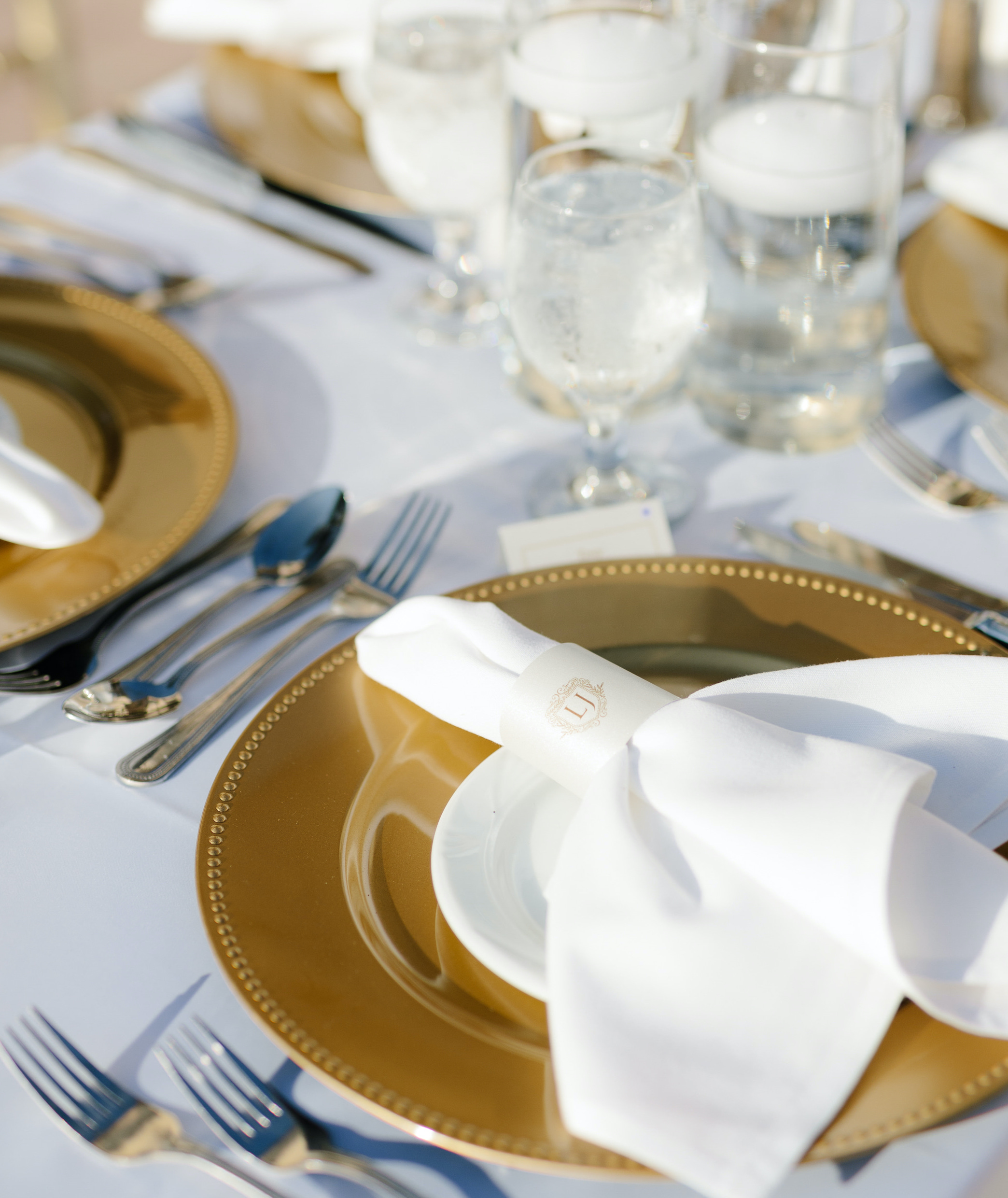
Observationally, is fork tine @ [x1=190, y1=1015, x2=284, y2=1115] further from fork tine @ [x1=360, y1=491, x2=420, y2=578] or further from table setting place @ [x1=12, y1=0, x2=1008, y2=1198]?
fork tine @ [x1=360, y1=491, x2=420, y2=578]

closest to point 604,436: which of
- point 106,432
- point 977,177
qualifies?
point 106,432

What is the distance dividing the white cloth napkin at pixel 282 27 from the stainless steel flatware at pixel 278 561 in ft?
1.96

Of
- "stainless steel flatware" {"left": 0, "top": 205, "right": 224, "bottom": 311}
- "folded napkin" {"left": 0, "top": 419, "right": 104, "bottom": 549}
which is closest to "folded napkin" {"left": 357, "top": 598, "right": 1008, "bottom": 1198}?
"folded napkin" {"left": 0, "top": 419, "right": 104, "bottom": 549}

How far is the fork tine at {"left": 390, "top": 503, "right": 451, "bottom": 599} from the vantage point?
2.38 feet

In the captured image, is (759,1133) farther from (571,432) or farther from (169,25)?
(169,25)

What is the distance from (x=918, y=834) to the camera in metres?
0.46

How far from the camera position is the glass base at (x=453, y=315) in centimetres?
97

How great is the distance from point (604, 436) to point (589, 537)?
0.28 ft

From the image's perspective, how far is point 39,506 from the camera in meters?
0.70

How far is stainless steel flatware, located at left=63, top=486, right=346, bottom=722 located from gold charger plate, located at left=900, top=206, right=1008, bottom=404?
451mm

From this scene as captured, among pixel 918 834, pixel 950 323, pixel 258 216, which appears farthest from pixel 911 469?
pixel 258 216

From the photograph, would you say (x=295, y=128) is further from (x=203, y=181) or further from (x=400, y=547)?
(x=400, y=547)

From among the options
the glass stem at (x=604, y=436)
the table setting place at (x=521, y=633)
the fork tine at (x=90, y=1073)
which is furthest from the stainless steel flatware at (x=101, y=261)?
the fork tine at (x=90, y=1073)

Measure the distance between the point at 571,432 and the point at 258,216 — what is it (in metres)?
0.43
